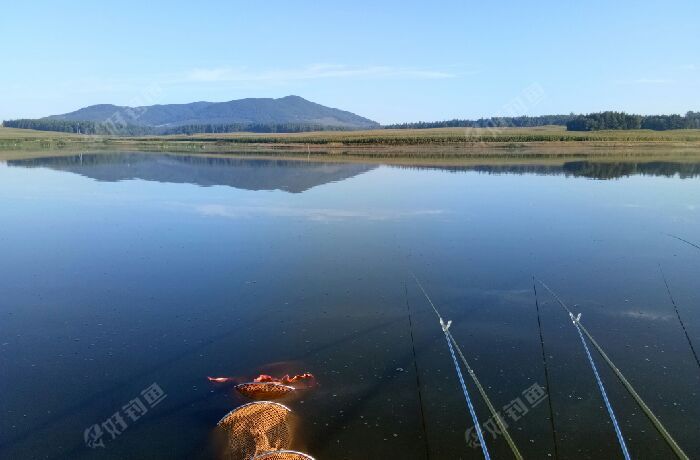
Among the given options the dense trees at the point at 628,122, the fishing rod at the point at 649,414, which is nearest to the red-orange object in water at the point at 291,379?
the fishing rod at the point at 649,414

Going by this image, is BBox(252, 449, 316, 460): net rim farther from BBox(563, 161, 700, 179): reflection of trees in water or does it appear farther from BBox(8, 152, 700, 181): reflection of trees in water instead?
BBox(563, 161, 700, 179): reflection of trees in water

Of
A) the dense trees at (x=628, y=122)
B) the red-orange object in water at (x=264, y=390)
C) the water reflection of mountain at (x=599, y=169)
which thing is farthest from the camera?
the dense trees at (x=628, y=122)

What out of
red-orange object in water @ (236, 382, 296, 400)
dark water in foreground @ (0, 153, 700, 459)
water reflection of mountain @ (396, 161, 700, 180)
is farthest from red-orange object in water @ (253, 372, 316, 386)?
water reflection of mountain @ (396, 161, 700, 180)

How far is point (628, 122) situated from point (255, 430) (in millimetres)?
99919

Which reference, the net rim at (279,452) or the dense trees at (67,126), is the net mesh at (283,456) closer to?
the net rim at (279,452)

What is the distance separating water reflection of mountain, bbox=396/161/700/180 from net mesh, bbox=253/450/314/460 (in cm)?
3125

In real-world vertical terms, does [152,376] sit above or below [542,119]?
below

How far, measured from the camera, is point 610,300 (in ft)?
34.9

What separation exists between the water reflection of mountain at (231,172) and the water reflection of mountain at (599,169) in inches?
354

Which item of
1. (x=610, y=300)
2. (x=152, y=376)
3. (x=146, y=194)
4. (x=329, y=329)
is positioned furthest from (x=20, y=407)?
(x=146, y=194)

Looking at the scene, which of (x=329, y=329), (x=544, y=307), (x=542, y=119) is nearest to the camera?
(x=329, y=329)

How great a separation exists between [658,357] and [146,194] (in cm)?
2381

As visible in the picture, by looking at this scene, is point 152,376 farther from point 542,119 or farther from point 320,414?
point 542,119

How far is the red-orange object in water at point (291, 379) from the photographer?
24.5 feet
